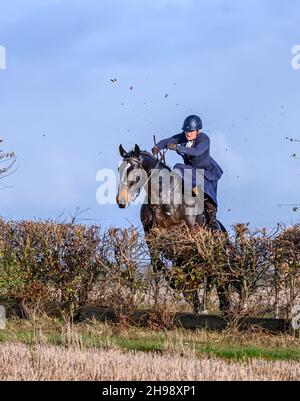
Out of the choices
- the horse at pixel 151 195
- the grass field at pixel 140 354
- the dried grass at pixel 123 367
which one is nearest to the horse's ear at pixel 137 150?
the horse at pixel 151 195

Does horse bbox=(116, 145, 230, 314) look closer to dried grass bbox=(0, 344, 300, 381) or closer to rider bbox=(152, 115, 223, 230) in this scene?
rider bbox=(152, 115, 223, 230)

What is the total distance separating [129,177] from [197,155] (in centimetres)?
156

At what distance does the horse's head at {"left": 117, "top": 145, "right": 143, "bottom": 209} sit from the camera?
58.3ft

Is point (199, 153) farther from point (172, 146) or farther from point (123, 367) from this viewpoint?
point (123, 367)

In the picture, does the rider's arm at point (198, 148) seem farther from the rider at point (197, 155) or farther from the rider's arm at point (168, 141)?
the rider's arm at point (168, 141)

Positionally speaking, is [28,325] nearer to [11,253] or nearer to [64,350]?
[11,253]

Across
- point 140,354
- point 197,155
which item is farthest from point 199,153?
point 140,354

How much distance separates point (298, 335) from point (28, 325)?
479 centimetres

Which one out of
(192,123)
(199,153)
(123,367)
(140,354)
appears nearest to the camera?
(123,367)

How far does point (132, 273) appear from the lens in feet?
55.3

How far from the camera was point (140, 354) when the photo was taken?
12688 millimetres

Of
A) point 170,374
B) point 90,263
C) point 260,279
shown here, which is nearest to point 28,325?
point 90,263
